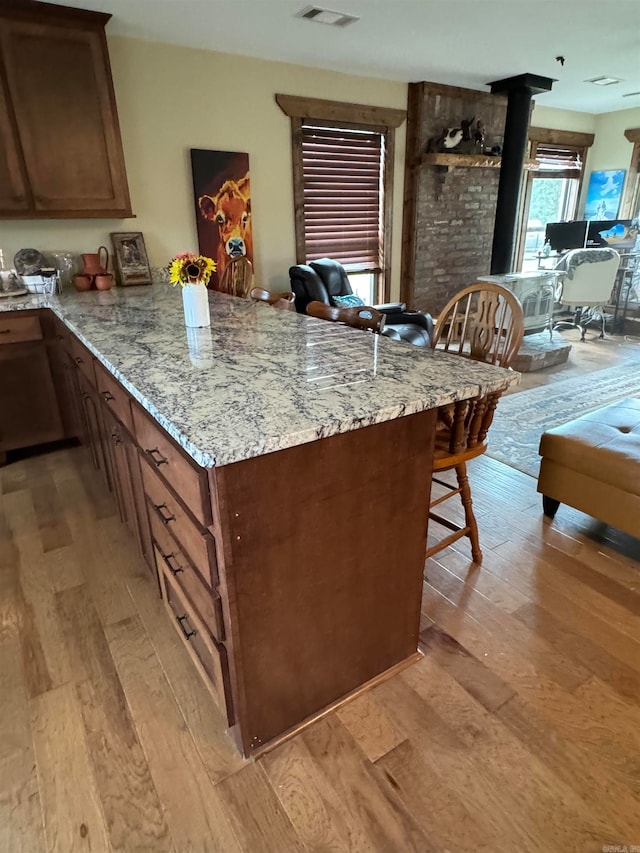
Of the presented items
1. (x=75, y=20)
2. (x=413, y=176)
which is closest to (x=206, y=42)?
(x=75, y=20)

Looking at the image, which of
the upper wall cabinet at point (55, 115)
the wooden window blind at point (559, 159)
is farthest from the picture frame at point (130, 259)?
the wooden window blind at point (559, 159)

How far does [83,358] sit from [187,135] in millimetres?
2377

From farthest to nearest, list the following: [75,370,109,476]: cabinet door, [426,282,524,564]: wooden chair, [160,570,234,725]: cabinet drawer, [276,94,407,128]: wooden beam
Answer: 1. [276,94,407,128]: wooden beam
2. [75,370,109,476]: cabinet door
3. [426,282,524,564]: wooden chair
4. [160,570,234,725]: cabinet drawer

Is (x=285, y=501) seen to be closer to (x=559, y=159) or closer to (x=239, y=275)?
(x=239, y=275)

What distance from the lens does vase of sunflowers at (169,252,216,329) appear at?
1914mm

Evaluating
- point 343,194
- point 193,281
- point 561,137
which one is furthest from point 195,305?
point 561,137

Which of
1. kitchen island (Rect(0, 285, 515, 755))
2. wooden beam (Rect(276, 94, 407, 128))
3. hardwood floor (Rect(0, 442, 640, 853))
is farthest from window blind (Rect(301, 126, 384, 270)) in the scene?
hardwood floor (Rect(0, 442, 640, 853))

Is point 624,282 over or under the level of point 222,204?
under

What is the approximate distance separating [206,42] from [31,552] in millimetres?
3499

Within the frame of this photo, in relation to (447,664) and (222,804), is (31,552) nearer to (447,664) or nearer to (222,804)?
(222,804)

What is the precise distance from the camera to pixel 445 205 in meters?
5.27

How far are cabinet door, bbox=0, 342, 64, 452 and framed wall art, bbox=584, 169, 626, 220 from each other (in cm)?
765

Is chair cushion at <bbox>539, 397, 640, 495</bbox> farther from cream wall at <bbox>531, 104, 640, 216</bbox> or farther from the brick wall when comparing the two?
cream wall at <bbox>531, 104, 640, 216</bbox>

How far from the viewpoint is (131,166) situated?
357cm
